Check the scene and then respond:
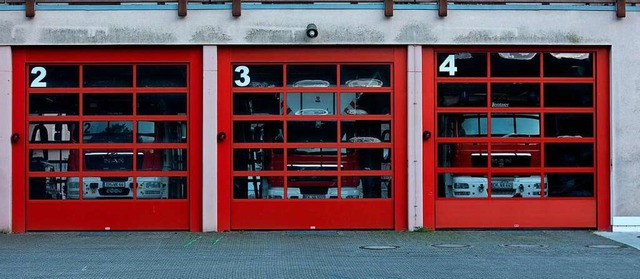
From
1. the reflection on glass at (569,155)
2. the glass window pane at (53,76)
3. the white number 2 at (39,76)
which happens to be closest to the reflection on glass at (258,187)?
the glass window pane at (53,76)

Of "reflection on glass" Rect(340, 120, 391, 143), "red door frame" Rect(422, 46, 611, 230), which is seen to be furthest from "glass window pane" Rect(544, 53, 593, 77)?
"reflection on glass" Rect(340, 120, 391, 143)

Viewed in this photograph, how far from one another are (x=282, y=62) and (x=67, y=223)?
4.08m

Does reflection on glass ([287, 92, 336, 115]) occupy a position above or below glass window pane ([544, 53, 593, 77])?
below

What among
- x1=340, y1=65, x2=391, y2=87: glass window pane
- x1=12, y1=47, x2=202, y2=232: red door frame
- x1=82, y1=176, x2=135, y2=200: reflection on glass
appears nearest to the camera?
x1=12, y1=47, x2=202, y2=232: red door frame

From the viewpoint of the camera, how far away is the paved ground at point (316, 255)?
1100 centimetres

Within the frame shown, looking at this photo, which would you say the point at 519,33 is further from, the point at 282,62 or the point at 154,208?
the point at 154,208

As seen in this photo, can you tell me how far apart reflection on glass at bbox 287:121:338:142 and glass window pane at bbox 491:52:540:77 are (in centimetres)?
262

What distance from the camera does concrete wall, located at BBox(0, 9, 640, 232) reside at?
580 inches

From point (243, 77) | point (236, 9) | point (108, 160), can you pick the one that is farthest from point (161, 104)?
point (236, 9)

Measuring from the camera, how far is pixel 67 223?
14.9 m

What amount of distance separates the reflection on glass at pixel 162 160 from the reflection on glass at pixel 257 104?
107 cm

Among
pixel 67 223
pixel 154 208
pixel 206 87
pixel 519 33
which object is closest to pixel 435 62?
pixel 519 33

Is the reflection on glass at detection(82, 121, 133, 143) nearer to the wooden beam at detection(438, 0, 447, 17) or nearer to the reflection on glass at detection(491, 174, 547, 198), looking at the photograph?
the wooden beam at detection(438, 0, 447, 17)

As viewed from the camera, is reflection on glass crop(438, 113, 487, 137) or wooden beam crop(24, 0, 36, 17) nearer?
wooden beam crop(24, 0, 36, 17)
